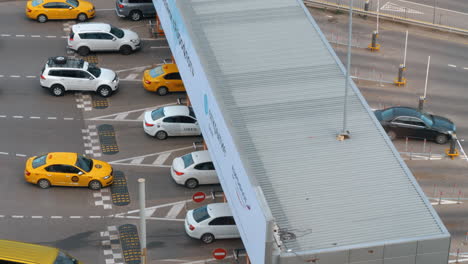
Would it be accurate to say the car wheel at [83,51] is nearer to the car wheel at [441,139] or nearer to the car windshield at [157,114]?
the car windshield at [157,114]

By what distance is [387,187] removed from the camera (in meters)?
36.1

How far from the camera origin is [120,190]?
153 feet

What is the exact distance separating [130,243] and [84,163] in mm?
5774

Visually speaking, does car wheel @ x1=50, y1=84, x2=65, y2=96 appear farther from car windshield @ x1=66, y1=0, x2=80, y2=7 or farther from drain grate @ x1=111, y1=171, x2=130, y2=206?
car windshield @ x1=66, y1=0, x2=80, y2=7

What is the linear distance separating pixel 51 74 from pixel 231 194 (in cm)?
1991

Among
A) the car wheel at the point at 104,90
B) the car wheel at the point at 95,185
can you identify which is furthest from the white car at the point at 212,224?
the car wheel at the point at 104,90

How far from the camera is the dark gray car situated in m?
63.1

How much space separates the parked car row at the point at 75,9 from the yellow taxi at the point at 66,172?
18.4 meters

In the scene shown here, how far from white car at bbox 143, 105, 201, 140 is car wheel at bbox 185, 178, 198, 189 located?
4.74 metres

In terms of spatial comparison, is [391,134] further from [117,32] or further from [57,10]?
[57,10]

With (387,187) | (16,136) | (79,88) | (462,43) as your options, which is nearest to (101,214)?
(16,136)

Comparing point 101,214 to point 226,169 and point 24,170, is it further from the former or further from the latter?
point 226,169

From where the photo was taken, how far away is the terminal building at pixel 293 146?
1323 inches

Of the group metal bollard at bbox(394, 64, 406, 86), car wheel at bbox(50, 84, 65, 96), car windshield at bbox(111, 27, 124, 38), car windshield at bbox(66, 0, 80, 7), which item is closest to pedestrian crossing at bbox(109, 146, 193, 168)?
car wheel at bbox(50, 84, 65, 96)
